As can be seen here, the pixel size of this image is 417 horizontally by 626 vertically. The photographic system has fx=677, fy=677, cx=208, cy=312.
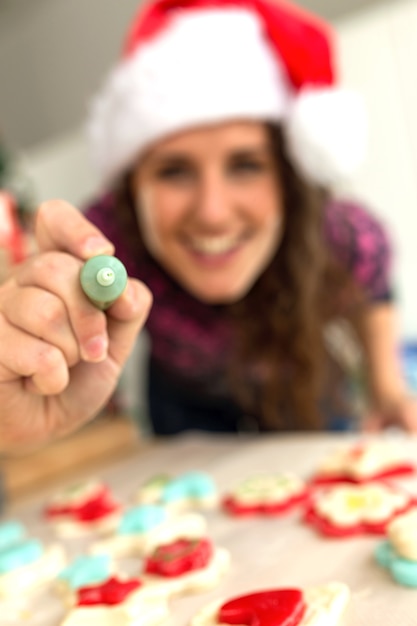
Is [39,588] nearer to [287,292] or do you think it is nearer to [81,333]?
[81,333]

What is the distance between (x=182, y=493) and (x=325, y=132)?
0.52m

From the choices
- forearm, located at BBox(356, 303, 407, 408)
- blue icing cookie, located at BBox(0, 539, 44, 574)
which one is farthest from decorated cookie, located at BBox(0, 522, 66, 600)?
forearm, located at BBox(356, 303, 407, 408)

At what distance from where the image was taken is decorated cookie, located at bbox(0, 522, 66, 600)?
468mm

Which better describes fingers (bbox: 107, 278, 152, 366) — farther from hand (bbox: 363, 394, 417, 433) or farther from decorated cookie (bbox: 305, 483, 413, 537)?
hand (bbox: 363, 394, 417, 433)

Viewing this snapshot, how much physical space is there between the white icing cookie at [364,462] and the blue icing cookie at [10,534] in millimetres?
269

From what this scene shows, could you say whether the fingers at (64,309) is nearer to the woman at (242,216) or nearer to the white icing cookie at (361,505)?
the white icing cookie at (361,505)

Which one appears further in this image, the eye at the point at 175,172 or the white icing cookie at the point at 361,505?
the eye at the point at 175,172

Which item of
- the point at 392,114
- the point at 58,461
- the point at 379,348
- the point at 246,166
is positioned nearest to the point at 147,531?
the point at 58,461

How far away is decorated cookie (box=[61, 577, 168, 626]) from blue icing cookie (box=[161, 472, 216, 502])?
0.18 meters

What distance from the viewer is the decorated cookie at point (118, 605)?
15.3 inches

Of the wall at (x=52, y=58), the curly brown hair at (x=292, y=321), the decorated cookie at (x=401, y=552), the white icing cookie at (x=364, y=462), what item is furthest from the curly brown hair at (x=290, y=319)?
the wall at (x=52, y=58)

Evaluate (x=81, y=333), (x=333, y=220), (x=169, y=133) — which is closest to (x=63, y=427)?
(x=81, y=333)

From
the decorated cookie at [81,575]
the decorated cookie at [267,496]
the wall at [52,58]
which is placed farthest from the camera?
the wall at [52,58]

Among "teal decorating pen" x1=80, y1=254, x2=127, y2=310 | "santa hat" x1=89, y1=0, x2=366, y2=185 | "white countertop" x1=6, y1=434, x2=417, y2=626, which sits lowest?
"white countertop" x1=6, y1=434, x2=417, y2=626
